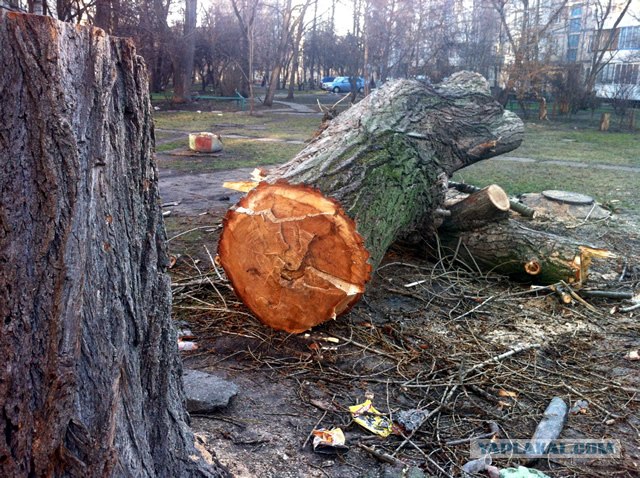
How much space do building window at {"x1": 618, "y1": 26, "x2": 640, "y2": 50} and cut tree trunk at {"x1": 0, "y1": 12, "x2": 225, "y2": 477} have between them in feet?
122

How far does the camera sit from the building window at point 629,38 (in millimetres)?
33156

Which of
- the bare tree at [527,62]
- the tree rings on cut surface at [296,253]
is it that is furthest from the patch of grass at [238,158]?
the bare tree at [527,62]

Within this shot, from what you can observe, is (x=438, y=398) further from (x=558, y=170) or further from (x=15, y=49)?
(x=558, y=170)

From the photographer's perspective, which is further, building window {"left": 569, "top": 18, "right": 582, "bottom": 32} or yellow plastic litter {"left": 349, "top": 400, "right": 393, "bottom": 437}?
building window {"left": 569, "top": 18, "right": 582, "bottom": 32}

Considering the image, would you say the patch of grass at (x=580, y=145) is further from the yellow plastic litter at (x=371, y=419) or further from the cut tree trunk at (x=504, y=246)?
the yellow plastic litter at (x=371, y=419)

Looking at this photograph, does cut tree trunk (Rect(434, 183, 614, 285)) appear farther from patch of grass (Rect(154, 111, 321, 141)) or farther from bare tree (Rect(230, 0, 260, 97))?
bare tree (Rect(230, 0, 260, 97))

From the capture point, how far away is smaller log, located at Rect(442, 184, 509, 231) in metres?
5.43

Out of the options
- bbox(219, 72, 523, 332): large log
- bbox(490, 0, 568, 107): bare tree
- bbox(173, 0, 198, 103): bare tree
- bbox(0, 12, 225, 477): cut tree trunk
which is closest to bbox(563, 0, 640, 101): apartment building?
bbox(490, 0, 568, 107): bare tree

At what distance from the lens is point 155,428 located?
6.24ft

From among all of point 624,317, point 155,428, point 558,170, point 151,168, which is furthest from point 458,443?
point 558,170

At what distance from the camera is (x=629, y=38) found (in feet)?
→ 114

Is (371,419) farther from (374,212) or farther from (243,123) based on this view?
(243,123)

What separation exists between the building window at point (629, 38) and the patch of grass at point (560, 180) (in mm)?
26767

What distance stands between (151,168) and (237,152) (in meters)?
10.4
